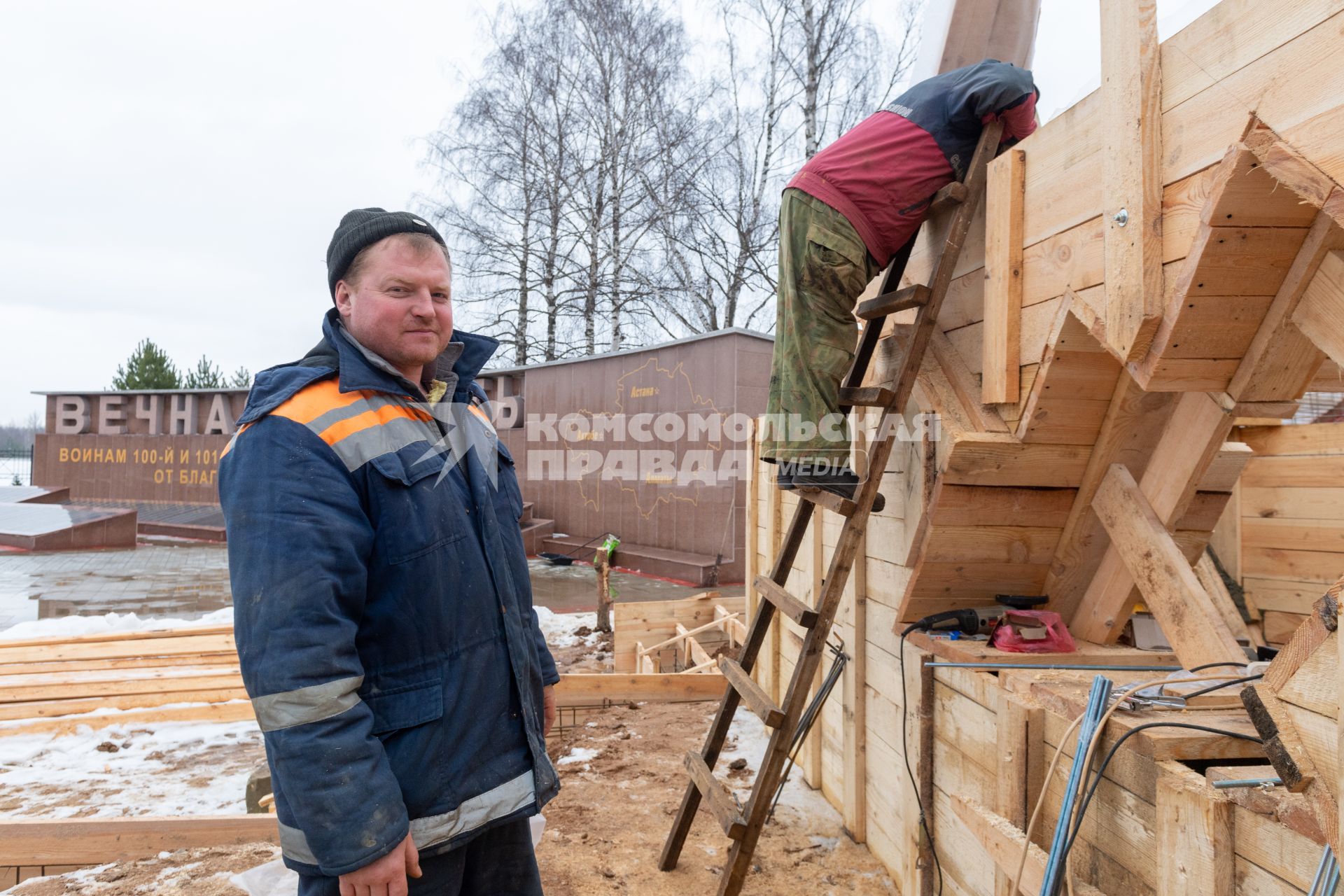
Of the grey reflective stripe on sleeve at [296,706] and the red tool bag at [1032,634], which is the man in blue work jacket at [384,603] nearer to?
the grey reflective stripe on sleeve at [296,706]

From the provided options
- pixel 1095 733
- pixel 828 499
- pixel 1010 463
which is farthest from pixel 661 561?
pixel 1095 733

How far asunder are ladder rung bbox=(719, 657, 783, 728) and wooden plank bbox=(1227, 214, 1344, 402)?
183 cm

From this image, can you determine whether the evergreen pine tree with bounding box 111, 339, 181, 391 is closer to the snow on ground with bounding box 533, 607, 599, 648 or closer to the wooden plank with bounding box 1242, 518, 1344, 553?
the snow on ground with bounding box 533, 607, 599, 648

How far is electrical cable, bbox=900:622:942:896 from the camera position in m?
3.09

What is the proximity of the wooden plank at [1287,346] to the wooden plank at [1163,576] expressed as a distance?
22.2 inches

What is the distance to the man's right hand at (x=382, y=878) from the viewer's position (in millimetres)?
1553

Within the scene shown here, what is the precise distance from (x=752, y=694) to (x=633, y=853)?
122 cm

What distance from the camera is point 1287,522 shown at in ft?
13.8

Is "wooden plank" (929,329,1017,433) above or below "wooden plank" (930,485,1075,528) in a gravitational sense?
above

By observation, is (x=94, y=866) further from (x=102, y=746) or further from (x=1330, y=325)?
(x=1330, y=325)

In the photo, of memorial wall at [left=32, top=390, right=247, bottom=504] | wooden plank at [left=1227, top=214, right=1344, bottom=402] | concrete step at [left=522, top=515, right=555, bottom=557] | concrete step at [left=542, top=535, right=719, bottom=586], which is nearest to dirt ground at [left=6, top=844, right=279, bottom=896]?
wooden plank at [left=1227, top=214, right=1344, bottom=402]

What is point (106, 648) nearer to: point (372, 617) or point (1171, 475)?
point (372, 617)

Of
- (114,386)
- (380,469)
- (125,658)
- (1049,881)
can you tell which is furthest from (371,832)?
(114,386)

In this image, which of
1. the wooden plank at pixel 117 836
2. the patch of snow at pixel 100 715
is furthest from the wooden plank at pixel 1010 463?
the patch of snow at pixel 100 715
